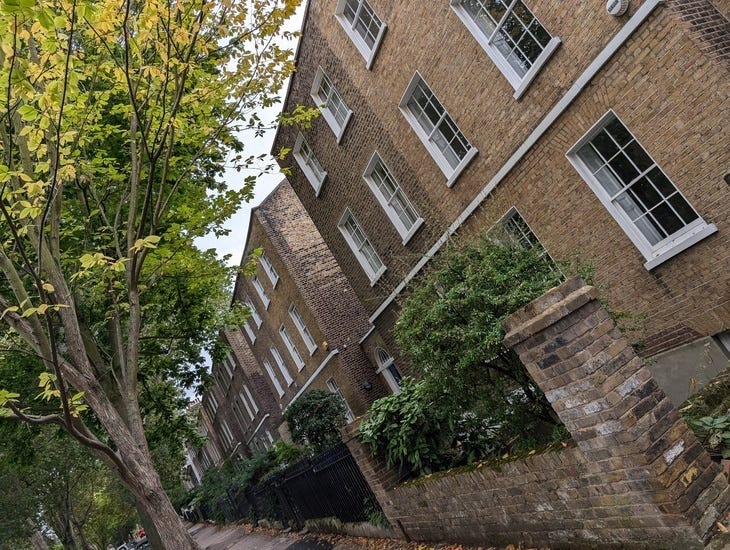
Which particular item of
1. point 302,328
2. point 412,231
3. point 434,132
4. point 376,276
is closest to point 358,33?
point 434,132

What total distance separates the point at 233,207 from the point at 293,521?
7880 mm

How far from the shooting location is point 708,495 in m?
3.68

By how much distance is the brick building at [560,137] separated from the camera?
6.73 meters

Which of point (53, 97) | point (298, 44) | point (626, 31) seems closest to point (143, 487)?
point (53, 97)

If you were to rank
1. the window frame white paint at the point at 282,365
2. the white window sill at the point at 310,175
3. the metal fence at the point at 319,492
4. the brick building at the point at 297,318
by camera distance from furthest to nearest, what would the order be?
the window frame white paint at the point at 282,365 → the brick building at the point at 297,318 → the white window sill at the point at 310,175 → the metal fence at the point at 319,492

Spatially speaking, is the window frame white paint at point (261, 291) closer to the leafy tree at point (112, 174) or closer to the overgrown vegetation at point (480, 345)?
the leafy tree at point (112, 174)

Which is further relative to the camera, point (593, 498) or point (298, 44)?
point (298, 44)

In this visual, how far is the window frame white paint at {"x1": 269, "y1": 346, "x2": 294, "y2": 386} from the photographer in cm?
2416

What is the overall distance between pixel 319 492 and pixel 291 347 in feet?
42.3

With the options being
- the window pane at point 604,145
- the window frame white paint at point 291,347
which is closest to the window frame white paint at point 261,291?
the window frame white paint at point 291,347

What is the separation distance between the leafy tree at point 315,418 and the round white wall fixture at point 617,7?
1293cm

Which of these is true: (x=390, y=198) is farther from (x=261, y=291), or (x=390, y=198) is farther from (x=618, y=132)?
(x=261, y=291)

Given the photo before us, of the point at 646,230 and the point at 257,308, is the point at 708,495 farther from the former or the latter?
the point at 257,308

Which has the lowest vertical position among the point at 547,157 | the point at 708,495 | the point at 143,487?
the point at 708,495
